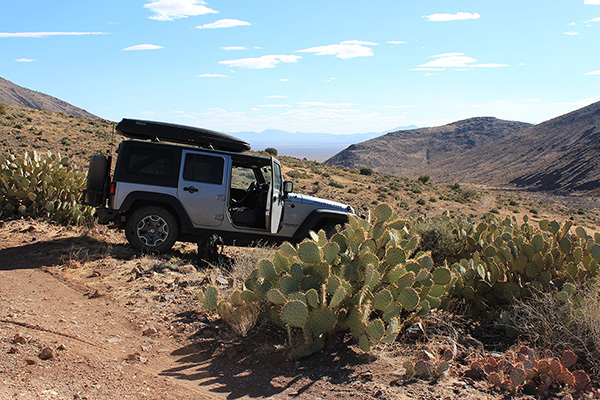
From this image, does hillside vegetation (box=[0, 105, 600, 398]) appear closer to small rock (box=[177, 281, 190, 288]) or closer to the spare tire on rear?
small rock (box=[177, 281, 190, 288])

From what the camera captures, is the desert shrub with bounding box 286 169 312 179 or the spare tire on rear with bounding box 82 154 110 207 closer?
the spare tire on rear with bounding box 82 154 110 207

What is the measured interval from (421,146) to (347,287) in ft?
417

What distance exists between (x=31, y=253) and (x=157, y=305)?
2.87m

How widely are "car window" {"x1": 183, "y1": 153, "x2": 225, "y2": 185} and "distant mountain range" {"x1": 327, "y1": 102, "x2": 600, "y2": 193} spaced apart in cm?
6145

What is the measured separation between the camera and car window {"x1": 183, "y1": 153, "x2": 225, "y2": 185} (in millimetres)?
8000

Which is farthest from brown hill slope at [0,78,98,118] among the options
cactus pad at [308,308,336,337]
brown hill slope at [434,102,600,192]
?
cactus pad at [308,308,336,337]

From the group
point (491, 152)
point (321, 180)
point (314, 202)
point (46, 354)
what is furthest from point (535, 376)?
point (491, 152)

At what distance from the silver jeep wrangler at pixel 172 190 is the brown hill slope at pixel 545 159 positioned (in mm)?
60891

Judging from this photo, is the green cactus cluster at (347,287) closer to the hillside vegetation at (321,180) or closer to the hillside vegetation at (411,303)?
the hillside vegetation at (411,303)

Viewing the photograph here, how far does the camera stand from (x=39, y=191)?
940 cm

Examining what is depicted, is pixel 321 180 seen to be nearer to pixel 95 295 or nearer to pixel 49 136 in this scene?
pixel 49 136

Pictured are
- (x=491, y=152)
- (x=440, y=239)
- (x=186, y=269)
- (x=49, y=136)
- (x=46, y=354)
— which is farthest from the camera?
(x=491, y=152)

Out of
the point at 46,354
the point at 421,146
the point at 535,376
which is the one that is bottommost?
the point at 46,354

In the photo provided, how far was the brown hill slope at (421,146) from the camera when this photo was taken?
106 metres
